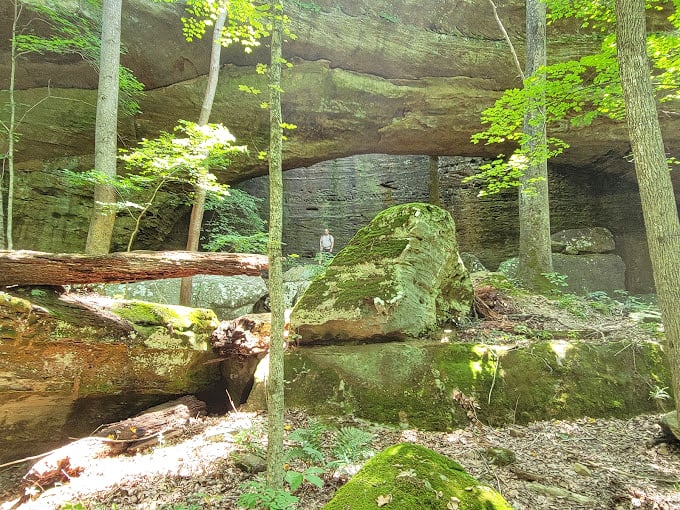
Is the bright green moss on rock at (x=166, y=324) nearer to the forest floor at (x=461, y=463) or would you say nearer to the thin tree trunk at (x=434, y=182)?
the forest floor at (x=461, y=463)

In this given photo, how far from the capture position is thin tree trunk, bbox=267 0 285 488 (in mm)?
2723

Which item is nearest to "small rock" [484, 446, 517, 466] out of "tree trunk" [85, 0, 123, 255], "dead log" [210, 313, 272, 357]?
"dead log" [210, 313, 272, 357]

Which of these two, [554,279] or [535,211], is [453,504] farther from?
[535,211]

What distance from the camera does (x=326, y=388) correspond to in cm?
419

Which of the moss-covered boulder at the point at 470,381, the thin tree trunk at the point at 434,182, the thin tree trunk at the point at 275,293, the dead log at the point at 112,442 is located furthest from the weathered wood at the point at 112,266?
the thin tree trunk at the point at 434,182

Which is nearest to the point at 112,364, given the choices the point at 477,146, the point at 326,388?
the point at 326,388

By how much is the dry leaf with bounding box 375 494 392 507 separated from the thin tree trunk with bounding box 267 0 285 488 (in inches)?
55.4

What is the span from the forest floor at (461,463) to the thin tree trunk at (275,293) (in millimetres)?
419

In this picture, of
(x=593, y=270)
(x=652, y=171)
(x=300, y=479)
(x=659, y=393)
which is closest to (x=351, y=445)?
(x=300, y=479)

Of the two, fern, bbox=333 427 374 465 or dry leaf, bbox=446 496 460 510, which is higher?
dry leaf, bbox=446 496 460 510

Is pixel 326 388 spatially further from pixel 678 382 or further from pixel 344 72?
pixel 344 72

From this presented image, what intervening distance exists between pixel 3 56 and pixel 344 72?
325 inches

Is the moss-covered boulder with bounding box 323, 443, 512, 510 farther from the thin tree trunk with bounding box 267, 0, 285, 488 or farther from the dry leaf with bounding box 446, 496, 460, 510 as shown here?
the thin tree trunk with bounding box 267, 0, 285, 488

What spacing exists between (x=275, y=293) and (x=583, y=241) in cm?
1191
